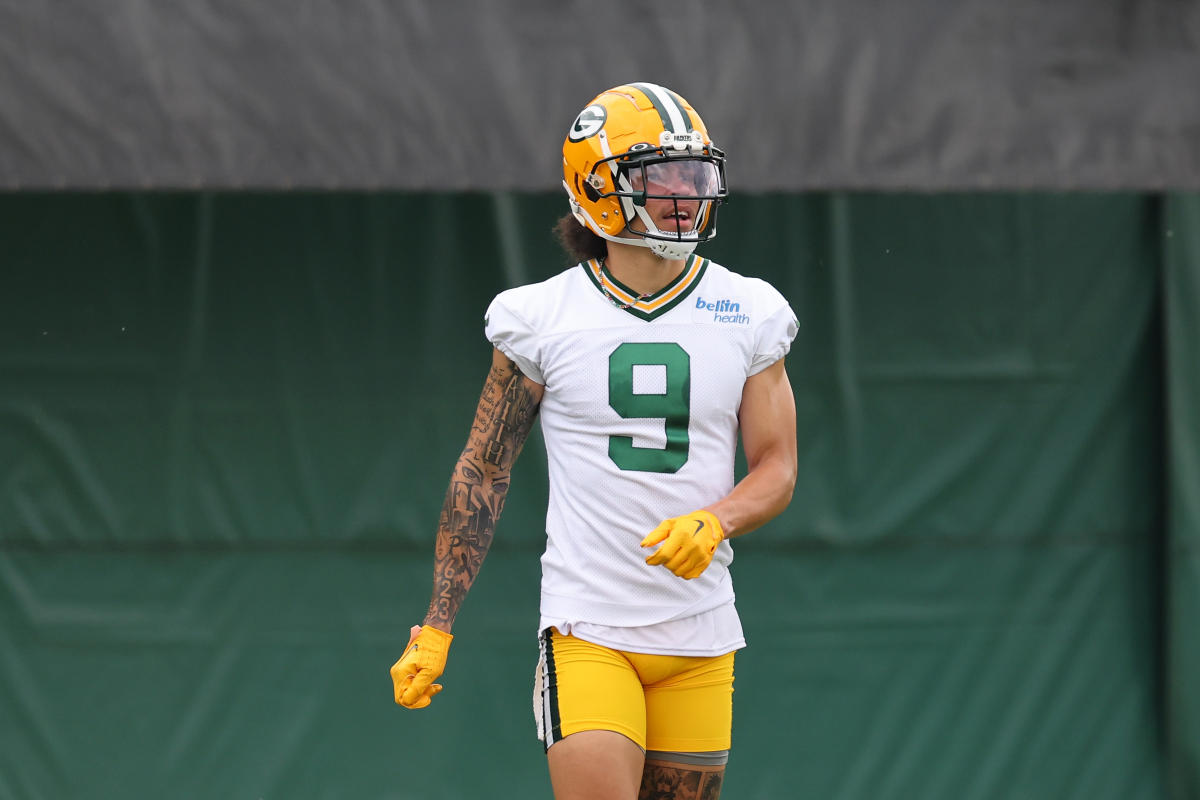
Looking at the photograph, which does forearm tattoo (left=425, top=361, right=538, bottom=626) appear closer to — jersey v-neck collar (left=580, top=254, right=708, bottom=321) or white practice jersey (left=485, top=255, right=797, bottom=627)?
white practice jersey (left=485, top=255, right=797, bottom=627)

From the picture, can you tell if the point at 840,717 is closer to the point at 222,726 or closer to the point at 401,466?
the point at 401,466

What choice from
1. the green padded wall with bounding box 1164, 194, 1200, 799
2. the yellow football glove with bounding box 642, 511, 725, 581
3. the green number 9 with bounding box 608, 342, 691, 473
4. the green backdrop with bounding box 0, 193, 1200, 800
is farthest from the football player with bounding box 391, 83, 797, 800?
the green padded wall with bounding box 1164, 194, 1200, 799

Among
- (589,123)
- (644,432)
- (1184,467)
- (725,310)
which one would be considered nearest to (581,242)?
(589,123)

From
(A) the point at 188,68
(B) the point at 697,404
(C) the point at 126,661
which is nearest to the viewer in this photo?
(B) the point at 697,404

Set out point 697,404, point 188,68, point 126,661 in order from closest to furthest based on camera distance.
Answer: point 697,404 → point 188,68 → point 126,661

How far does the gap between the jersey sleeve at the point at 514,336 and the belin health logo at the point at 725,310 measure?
0.37 m

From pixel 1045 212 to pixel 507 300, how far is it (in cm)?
286

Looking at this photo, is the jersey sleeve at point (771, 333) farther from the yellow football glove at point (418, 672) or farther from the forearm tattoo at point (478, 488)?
the yellow football glove at point (418, 672)

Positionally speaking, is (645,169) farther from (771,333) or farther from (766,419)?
(766,419)

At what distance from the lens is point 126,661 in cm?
505

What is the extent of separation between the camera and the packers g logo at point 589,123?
3163mm

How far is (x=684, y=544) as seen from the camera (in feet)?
9.07

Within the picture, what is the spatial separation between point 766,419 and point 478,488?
0.68 metres

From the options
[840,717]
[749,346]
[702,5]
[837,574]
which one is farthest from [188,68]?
[840,717]
